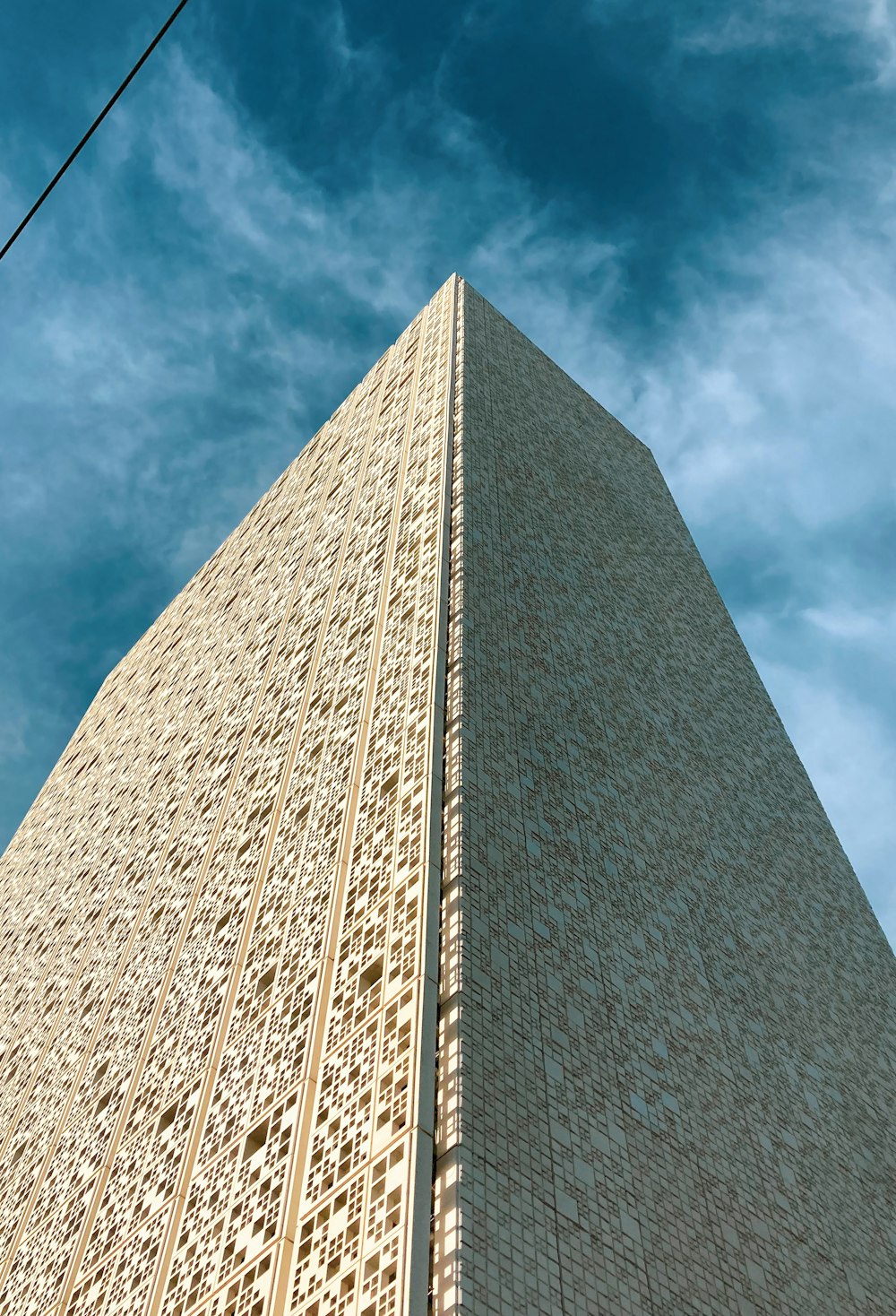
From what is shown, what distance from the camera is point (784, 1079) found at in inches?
523

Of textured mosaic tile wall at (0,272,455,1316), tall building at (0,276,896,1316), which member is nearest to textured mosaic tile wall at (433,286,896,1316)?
tall building at (0,276,896,1316)

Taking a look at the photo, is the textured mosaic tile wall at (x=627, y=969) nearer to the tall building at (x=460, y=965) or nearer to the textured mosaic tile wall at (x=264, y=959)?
the tall building at (x=460, y=965)

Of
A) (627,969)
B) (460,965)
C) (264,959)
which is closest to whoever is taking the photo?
(460,965)

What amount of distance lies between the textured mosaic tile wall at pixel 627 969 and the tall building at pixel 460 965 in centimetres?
5

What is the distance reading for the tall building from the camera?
965cm

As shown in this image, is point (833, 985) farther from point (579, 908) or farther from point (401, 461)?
point (401, 461)

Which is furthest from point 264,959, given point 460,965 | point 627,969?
point 627,969

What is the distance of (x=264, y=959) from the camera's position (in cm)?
1330

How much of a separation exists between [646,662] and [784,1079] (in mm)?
Result: 7376

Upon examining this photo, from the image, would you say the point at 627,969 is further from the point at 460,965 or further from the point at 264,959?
the point at 264,959

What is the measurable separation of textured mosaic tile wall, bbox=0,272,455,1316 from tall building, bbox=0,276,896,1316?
2.1 inches

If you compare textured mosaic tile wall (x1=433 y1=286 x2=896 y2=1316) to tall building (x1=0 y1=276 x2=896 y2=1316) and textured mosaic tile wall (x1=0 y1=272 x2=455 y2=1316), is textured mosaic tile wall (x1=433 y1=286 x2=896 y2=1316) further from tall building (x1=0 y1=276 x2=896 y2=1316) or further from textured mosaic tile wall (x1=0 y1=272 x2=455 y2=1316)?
textured mosaic tile wall (x1=0 y1=272 x2=455 y2=1316)

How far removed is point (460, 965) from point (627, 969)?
2.63 meters

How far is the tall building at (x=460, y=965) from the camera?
9.65 m
